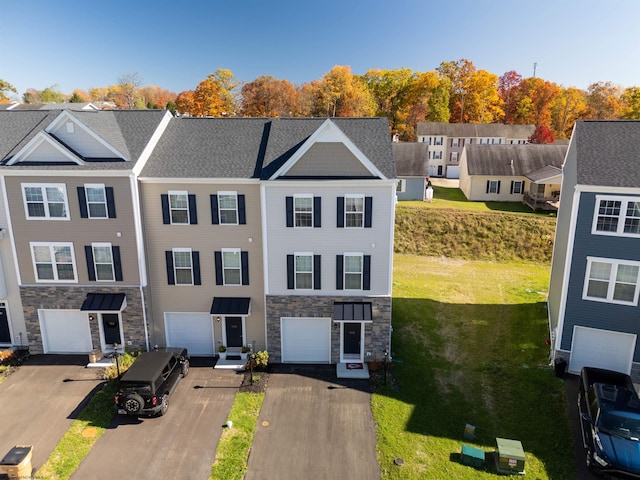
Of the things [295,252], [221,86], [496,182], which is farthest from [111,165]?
[221,86]

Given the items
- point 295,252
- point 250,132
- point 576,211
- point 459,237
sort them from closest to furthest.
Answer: point 576,211, point 295,252, point 250,132, point 459,237

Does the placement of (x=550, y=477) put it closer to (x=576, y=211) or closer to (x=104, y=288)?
(x=576, y=211)

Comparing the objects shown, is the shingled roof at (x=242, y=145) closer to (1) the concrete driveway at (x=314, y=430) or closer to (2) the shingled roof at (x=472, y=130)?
(1) the concrete driveway at (x=314, y=430)

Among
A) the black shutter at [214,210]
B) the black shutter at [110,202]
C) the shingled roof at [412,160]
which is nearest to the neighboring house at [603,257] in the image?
the black shutter at [214,210]

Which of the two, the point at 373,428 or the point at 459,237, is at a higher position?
the point at 459,237

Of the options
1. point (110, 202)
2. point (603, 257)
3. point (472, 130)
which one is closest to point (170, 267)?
point (110, 202)
